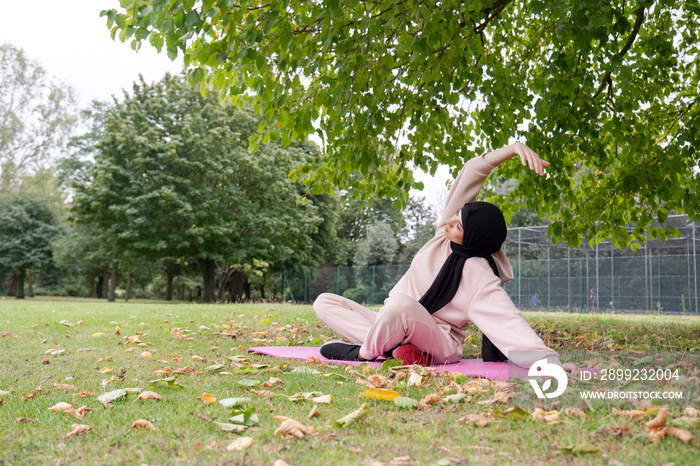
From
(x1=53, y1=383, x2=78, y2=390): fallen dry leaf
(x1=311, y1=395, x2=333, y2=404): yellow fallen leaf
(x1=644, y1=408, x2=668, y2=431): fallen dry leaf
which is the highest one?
(x1=644, y1=408, x2=668, y2=431): fallen dry leaf

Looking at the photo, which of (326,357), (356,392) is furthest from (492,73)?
(356,392)

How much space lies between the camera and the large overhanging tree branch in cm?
401

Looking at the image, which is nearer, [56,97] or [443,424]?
[443,424]

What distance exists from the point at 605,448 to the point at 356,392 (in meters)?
1.32

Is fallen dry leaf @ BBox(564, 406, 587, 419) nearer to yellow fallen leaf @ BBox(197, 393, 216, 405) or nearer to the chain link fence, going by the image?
yellow fallen leaf @ BBox(197, 393, 216, 405)

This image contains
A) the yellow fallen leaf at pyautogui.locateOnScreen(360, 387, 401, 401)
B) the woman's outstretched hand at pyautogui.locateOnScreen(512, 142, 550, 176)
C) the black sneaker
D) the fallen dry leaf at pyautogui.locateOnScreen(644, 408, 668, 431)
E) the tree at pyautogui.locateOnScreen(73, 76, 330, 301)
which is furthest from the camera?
the tree at pyautogui.locateOnScreen(73, 76, 330, 301)

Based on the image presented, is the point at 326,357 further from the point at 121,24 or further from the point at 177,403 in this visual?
the point at 121,24

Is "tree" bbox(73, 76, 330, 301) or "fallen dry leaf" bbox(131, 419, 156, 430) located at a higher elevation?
"tree" bbox(73, 76, 330, 301)

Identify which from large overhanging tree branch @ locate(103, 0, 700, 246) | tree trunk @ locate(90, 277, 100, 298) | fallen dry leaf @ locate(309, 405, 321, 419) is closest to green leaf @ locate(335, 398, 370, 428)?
fallen dry leaf @ locate(309, 405, 321, 419)

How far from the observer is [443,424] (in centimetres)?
215

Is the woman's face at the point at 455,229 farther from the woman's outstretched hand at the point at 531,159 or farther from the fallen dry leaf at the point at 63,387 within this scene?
the fallen dry leaf at the point at 63,387

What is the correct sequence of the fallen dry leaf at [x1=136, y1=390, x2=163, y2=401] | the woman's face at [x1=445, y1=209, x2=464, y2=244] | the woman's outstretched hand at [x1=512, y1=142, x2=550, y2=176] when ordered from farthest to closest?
the woman's face at [x1=445, y1=209, x2=464, y2=244]
the woman's outstretched hand at [x1=512, y1=142, x2=550, y2=176]
the fallen dry leaf at [x1=136, y1=390, x2=163, y2=401]

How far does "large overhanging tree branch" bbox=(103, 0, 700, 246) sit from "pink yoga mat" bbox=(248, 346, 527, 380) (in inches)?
82.6

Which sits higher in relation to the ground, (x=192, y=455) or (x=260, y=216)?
(x=260, y=216)
